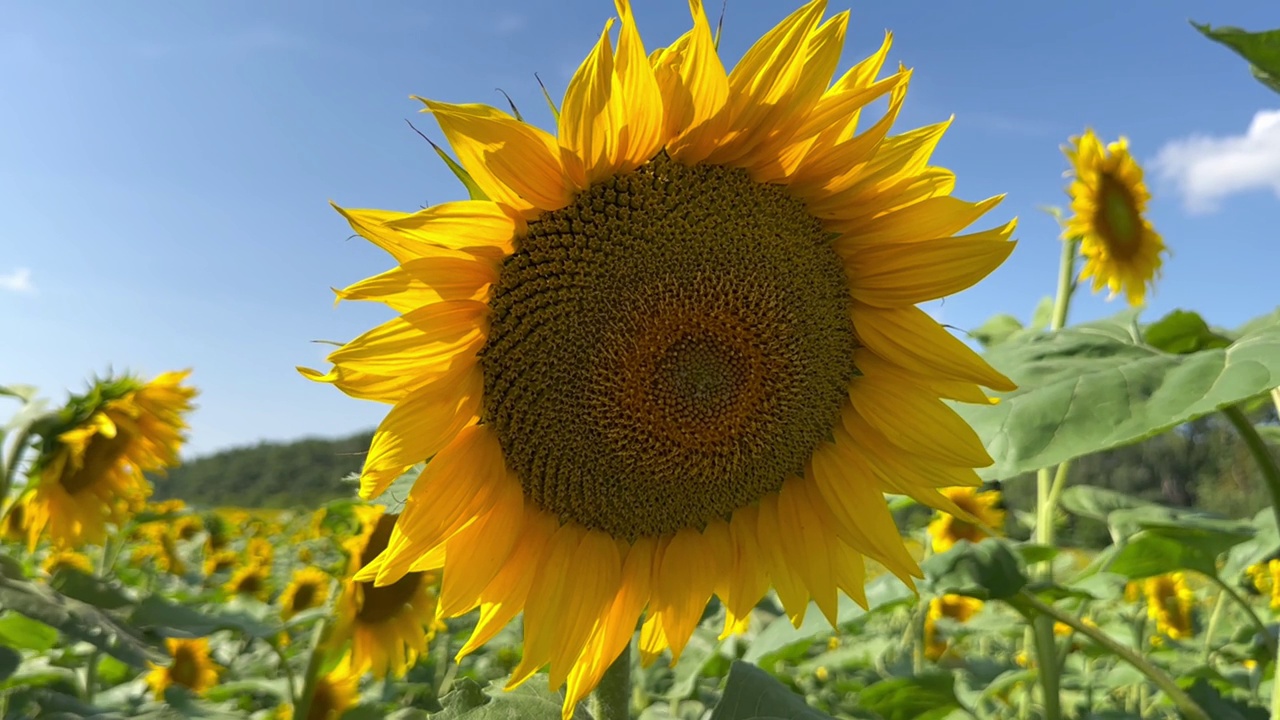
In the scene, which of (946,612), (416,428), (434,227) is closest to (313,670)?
(416,428)

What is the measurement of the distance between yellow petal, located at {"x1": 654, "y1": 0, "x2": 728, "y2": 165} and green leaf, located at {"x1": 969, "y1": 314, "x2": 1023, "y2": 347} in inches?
86.3

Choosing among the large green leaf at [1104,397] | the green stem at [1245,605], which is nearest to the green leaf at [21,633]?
the large green leaf at [1104,397]

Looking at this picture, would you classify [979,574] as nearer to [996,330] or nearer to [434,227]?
[434,227]

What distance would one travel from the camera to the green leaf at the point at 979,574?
6.48 feet

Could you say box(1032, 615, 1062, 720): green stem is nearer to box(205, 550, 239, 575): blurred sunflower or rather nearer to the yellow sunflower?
the yellow sunflower

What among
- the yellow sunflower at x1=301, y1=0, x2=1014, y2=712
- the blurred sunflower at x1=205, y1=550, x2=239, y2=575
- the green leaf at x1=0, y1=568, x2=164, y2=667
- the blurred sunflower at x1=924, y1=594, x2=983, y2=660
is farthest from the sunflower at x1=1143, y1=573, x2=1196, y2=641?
the blurred sunflower at x1=205, y1=550, x2=239, y2=575

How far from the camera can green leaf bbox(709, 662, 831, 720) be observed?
1.51 meters

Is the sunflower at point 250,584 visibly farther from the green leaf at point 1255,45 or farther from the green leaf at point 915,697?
the green leaf at point 1255,45

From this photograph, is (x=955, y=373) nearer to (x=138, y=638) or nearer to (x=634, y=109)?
(x=634, y=109)

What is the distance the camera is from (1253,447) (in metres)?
1.87

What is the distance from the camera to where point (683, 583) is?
169 centimetres

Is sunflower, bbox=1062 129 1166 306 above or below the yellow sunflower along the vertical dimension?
above

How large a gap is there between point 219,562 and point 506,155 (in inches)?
302

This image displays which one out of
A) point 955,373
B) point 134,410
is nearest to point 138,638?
point 134,410
